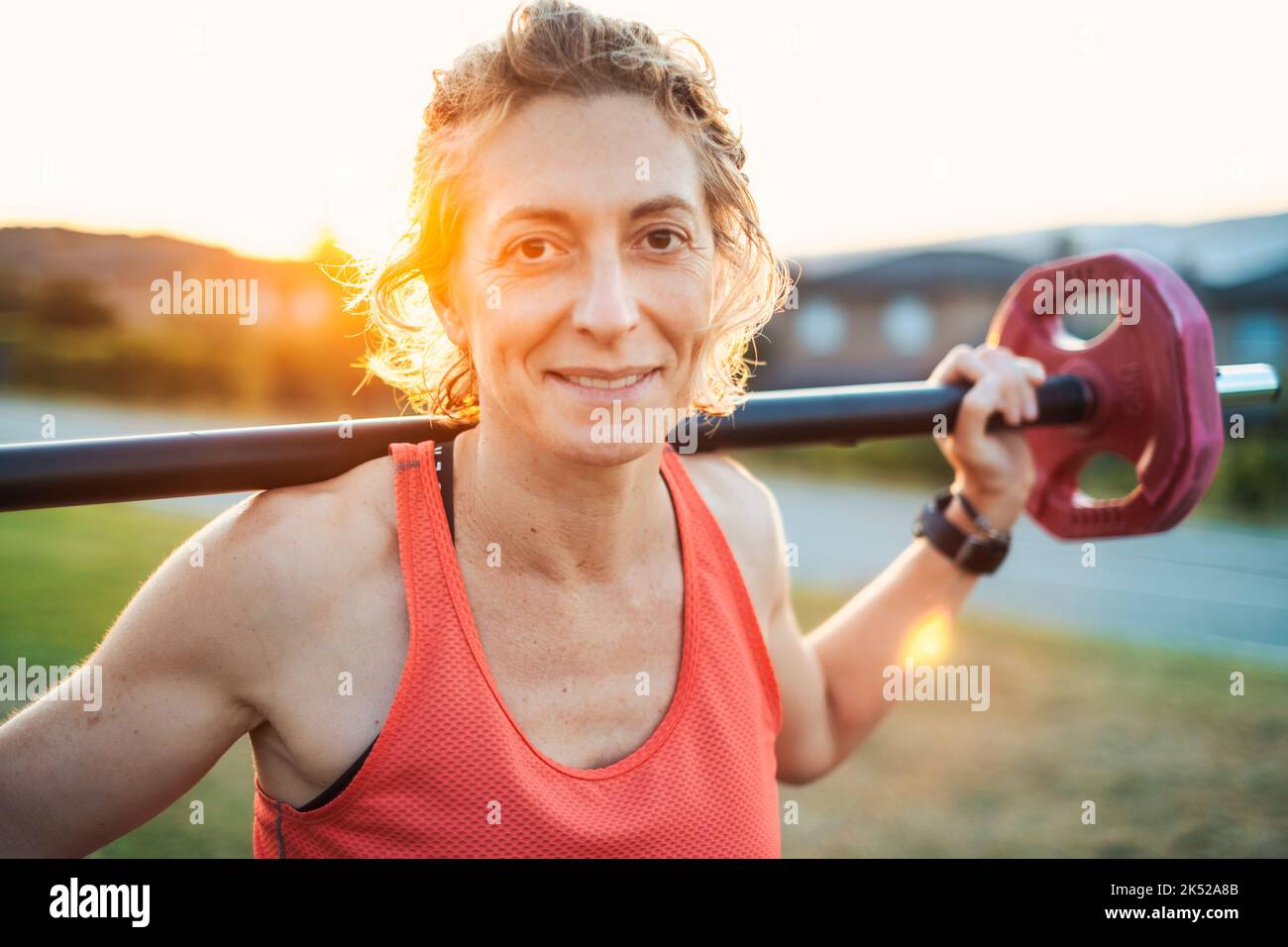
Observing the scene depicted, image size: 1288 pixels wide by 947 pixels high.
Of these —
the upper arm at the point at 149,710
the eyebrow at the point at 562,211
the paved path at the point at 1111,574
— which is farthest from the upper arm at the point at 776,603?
the paved path at the point at 1111,574

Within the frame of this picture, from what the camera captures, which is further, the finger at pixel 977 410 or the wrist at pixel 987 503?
the wrist at pixel 987 503

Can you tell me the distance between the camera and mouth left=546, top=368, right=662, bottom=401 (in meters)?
1.53

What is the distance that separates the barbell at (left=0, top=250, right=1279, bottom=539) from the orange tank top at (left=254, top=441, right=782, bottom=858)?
183 millimetres

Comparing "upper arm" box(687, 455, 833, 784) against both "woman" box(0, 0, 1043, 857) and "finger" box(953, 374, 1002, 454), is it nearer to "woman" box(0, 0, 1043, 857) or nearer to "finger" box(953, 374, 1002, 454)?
"woman" box(0, 0, 1043, 857)

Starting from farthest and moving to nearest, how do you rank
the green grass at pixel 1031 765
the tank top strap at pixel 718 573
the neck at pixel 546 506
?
the green grass at pixel 1031 765, the tank top strap at pixel 718 573, the neck at pixel 546 506

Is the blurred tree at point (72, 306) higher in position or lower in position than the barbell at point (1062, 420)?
higher

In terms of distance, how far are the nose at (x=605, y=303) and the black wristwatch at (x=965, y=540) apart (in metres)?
0.97

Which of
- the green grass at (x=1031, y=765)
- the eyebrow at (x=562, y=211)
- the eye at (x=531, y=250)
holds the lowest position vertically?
the green grass at (x=1031, y=765)

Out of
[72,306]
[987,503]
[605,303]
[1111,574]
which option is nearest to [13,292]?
[72,306]

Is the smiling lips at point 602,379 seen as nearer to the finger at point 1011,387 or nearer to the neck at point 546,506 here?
the neck at point 546,506

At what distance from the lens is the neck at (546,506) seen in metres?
1.66

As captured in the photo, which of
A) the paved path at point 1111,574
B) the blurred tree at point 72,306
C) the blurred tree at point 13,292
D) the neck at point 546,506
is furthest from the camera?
the blurred tree at point 72,306

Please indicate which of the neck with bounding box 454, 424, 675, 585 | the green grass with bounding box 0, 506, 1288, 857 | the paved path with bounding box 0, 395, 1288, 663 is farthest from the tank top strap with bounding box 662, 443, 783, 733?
the paved path with bounding box 0, 395, 1288, 663

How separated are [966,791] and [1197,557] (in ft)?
22.6
